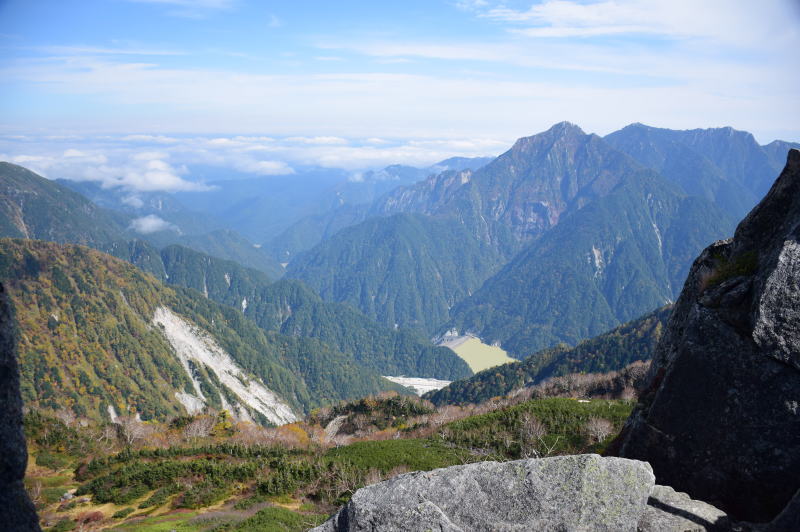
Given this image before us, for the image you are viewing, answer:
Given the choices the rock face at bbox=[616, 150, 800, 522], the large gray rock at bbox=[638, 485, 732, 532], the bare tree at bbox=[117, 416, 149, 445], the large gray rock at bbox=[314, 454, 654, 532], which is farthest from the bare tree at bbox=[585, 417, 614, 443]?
the bare tree at bbox=[117, 416, 149, 445]

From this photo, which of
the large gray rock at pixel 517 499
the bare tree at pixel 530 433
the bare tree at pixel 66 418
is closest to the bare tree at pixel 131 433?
the bare tree at pixel 66 418

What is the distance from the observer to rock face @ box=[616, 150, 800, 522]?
47.6 ft

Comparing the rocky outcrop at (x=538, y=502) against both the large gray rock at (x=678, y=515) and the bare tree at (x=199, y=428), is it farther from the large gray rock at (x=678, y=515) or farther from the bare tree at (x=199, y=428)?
the bare tree at (x=199, y=428)

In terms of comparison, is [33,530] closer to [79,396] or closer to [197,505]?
[197,505]

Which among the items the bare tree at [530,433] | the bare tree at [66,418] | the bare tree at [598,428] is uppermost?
the bare tree at [598,428]

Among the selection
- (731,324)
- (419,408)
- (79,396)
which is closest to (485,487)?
(731,324)

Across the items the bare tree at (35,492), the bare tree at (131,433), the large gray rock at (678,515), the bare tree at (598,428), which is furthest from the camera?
the bare tree at (131,433)

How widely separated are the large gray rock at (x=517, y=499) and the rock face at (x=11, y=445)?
853 cm

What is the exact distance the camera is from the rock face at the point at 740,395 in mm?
14523

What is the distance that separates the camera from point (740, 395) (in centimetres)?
1528

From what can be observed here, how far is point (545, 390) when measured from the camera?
113 m

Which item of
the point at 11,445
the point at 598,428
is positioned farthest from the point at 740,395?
the point at 598,428

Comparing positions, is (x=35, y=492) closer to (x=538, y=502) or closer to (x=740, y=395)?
(x=538, y=502)

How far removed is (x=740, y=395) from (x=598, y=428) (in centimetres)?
3208
